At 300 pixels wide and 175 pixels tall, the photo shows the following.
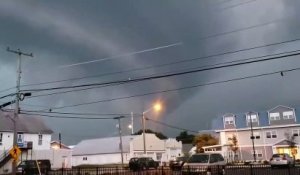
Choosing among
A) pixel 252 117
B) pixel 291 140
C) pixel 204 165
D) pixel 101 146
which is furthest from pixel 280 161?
pixel 101 146

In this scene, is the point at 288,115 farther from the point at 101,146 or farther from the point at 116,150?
the point at 101,146

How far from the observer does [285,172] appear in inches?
1057

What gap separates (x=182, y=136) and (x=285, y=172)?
131857 millimetres

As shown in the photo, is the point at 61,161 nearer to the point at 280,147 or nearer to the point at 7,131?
the point at 7,131

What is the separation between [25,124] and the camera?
66.4 meters

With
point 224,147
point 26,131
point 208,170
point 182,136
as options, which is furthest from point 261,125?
point 182,136

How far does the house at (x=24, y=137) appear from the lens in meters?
59.3

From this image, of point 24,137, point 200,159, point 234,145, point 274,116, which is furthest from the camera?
point 274,116

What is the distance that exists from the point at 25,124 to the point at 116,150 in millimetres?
20576

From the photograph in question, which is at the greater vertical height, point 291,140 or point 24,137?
point 24,137

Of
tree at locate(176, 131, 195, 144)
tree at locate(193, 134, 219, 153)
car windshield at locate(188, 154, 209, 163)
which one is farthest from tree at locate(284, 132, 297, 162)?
tree at locate(176, 131, 195, 144)

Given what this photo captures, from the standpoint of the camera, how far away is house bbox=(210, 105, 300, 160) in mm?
76625

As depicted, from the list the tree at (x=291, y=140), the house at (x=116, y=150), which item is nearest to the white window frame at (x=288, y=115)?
the tree at (x=291, y=140)

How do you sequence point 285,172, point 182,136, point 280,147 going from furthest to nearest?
point 182,136 → point 280,147 → point 285,172
